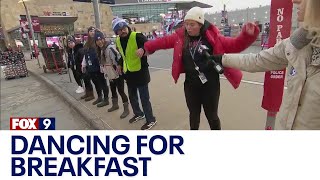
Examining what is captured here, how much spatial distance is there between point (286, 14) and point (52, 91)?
26.5ft

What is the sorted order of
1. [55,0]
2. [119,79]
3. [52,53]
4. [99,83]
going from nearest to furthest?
1. [119,79]
2. [99,83]
3. [52,53]
4. [55,0]

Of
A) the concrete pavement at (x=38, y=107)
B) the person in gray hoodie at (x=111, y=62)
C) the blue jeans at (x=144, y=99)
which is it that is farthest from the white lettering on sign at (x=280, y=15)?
the concrete pavement at (x=38, y=107)

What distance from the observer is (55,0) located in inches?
2744

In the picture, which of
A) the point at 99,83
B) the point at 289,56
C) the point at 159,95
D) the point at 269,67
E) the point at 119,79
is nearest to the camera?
the point at 289,56

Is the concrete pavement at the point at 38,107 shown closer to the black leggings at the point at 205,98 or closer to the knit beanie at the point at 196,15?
the black leggings at the point at 205,98

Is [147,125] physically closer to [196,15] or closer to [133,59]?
[133,59]

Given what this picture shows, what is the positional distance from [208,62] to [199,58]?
1.53ft

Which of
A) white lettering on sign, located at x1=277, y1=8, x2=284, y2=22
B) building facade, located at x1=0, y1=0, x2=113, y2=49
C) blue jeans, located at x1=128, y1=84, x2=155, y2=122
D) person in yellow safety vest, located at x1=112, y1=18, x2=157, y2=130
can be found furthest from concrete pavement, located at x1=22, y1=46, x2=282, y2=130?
building facade, located at x1=0, y1=0, x2=113, y2=49

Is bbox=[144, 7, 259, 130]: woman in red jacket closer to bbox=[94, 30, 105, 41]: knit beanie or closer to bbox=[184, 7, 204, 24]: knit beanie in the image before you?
bbox=[184, 7, 204, 24]: knit beanie

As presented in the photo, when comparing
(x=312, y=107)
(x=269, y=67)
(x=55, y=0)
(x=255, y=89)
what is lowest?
(x=255, y=89)

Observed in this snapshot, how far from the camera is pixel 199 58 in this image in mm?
2889

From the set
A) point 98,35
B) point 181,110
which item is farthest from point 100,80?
point 181,110

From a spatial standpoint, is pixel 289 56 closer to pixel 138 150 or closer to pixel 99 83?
pixel 138 150

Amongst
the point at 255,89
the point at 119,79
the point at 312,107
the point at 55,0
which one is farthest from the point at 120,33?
the point at 55,0
